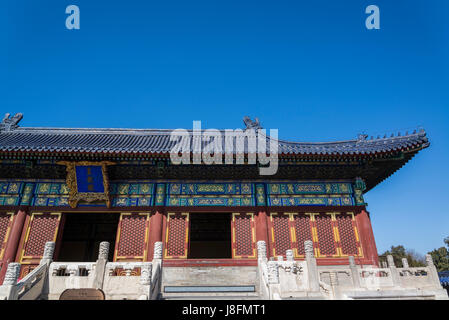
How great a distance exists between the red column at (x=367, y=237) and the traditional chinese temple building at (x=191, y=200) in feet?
0.13

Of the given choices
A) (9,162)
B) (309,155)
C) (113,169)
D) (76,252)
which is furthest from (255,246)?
(76,252)

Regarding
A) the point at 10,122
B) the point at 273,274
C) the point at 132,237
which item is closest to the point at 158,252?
the point at 132,237

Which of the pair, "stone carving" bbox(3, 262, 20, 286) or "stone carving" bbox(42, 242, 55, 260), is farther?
"stone carving" bbox(42, 242, 55, 260)

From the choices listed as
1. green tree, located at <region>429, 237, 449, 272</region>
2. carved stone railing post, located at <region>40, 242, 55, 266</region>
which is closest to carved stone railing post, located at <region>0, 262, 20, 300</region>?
carved stone railing post, located at <region>40, 242, 55, 266</region>

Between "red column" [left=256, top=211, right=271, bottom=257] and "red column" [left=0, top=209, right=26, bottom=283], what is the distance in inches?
352

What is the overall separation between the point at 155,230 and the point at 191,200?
1.80 metres

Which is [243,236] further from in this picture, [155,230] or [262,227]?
[155,230]

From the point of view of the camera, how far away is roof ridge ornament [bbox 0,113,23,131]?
1620 centimetres

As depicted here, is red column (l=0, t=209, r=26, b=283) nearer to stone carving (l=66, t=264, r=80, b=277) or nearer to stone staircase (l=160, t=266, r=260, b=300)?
stone carving (l=66, t=264, r=80, b=277)

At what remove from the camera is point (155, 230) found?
1173cm

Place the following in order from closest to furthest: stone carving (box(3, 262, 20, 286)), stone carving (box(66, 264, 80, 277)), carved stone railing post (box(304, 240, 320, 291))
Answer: stone carving (box(3, 262, 20, 286)), carved stone railing post (box(304, 240, 320, 291)), stone carving (box(66, 264, 80, 277))

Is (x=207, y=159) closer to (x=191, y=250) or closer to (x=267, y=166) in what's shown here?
(x=267, y=166)

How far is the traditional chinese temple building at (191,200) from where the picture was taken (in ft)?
37.0
